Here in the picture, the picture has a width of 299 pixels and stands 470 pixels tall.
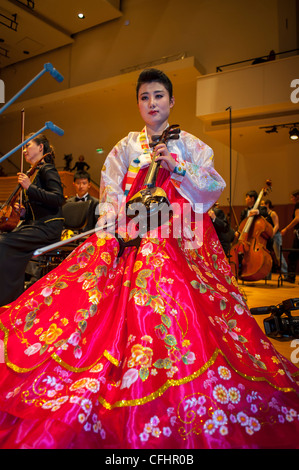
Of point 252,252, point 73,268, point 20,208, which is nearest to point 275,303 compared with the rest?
point 252,252

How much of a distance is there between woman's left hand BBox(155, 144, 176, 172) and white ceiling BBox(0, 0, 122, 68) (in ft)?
28.4

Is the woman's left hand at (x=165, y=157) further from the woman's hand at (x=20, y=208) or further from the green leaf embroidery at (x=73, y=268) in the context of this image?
the woman's hand at (x=20, y=208)

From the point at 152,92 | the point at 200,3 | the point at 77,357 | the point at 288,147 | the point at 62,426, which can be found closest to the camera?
the point at 62,426

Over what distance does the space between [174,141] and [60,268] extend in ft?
2.31

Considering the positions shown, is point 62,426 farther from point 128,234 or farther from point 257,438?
point 128,234

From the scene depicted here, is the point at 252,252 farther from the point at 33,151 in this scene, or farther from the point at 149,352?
the point at 149,352

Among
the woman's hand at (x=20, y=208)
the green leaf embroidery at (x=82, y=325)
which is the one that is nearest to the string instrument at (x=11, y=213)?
the woman's hand at (x=20, y=208)

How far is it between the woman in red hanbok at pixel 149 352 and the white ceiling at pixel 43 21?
8752mm

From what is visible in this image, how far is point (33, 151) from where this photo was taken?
2.62m

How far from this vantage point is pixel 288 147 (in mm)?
7977

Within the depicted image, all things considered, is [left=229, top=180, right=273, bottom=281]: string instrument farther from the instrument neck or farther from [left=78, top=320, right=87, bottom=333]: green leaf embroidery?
[left=78, top=320, right=87, bottom=333]: green leaf embroidery

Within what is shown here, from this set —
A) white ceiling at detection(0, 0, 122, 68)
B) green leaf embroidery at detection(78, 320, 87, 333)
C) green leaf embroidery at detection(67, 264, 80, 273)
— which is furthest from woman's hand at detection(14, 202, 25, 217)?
white ceiling at detection(0, 0, 122, 68)

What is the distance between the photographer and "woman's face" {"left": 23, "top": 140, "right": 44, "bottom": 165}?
8.56 feet
